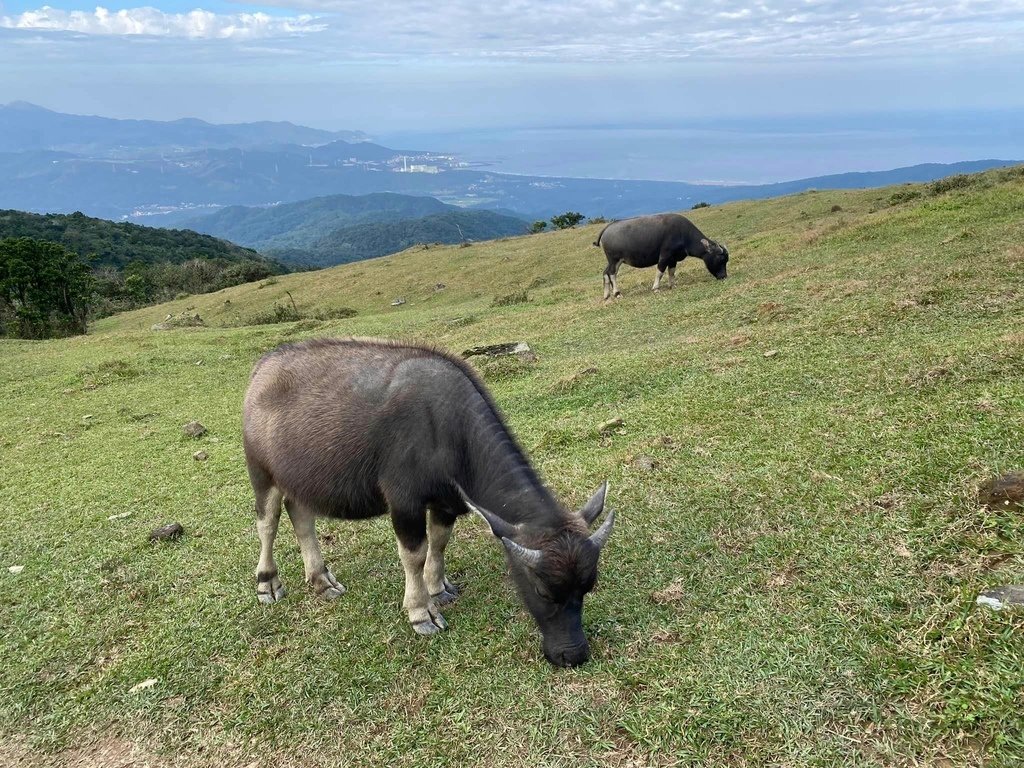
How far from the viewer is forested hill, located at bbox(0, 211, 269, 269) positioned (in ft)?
257

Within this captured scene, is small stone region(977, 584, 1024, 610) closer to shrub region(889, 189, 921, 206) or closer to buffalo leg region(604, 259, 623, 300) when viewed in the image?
buffalo leg region(604, 259, 623, 300)

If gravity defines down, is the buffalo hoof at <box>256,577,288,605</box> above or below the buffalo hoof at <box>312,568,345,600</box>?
below

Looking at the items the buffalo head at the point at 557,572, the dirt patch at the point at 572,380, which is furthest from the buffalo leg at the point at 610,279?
the buffalo head at the point at 557,572

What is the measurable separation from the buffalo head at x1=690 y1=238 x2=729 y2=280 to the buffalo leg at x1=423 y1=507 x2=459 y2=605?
610 inches

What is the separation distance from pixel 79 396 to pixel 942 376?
59.8ft

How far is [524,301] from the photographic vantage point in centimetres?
2403

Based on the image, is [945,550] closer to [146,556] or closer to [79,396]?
[146,556]

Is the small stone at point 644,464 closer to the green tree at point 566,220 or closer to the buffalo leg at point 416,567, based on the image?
the buffalo leg at point 416,567

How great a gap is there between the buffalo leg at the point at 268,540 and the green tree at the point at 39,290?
3254 cm

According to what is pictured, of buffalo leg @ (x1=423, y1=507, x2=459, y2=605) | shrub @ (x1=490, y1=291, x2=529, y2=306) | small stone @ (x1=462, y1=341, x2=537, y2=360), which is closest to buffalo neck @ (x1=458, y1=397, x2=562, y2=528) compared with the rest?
buffalo leg @ (x1=423, y1=507, x2=459, y2=605)

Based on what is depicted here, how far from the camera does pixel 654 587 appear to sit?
16.7 feet

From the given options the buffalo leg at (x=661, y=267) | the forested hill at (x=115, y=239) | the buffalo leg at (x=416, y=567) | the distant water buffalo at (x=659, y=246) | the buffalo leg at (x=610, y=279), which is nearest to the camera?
the buffalo leg at (x=416, y=567)

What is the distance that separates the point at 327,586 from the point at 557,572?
3046 millimetres

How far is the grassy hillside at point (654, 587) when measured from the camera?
145 inches
